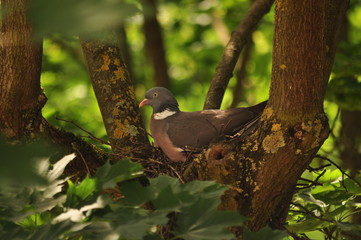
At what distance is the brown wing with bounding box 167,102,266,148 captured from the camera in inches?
113

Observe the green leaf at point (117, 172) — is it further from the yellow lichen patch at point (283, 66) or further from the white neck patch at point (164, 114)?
the white neck patch at point (164, 114)

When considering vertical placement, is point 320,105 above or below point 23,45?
below

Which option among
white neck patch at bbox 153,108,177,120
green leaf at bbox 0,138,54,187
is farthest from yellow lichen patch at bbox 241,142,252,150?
green leaf at bbox 0,138,54,187

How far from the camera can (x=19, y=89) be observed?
208cm

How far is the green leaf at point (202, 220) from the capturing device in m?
1.29

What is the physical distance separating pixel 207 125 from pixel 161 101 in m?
0.67

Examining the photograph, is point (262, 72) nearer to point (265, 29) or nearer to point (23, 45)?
point (265, 29)

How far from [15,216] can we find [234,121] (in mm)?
1734

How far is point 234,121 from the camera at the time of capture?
2.91 metres

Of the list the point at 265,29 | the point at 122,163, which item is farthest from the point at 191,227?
the point at 265,29

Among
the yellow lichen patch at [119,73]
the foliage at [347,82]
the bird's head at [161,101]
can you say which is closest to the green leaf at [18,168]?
the yellow lichen patch at [119,73]

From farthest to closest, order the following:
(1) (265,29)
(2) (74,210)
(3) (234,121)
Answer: (1) (265,29) → (3) (234,121) → (2) (74,210)

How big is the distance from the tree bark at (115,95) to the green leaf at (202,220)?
163cm

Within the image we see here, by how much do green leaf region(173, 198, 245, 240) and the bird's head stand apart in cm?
225
